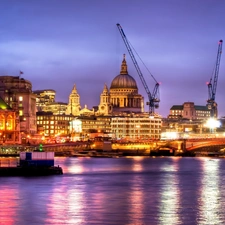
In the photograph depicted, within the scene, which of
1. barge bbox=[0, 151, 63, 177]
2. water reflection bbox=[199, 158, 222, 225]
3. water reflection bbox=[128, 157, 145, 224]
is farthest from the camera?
barge bbox=[0, 151, 63, 177]

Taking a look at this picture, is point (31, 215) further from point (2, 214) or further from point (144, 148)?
point (144, 148)

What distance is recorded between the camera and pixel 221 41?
643ft

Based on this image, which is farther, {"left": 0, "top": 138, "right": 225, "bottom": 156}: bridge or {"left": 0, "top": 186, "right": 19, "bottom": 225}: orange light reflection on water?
{"left": 0, "top": 138, "right": 225, "bottom": 156}: bridge

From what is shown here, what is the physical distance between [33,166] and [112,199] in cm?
2417

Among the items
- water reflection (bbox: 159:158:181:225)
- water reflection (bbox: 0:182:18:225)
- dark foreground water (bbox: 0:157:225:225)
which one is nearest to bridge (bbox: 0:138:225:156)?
dark foreground water (bbox: 0:157:225:225)

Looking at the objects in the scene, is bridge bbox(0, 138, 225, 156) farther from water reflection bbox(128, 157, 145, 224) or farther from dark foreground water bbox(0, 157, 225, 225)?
water reflection bbox(128, 157, 145, 224)

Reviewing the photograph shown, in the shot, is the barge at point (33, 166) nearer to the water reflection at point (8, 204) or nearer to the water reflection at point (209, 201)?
the water reflection at point (8, 204)

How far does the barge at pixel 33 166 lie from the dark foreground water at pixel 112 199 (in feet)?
6.54

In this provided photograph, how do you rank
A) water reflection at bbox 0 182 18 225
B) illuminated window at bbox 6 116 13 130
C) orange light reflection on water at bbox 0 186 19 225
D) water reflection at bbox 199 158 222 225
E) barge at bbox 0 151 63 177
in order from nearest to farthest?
orange light reflection on water at bbox 0 186 19 225
water reflection at bbox 0 182 18 225
water reflection at bbox 199 158 222 225
barge at bbox 0 151 63 177
illuminated window at bbox 6 116 13 130

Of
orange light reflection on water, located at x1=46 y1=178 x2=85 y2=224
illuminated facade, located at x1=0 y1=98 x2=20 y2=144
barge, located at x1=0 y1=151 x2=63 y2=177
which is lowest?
orange light reflection on water, located at x1=46 y1=178 x2=85 y2=224

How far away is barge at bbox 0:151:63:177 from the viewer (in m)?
79.6

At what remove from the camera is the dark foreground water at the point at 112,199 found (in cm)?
4819

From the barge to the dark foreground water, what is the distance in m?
1.99

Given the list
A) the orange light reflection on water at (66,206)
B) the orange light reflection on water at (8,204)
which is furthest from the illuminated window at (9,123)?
the orange light reflection on water at (8,204)
